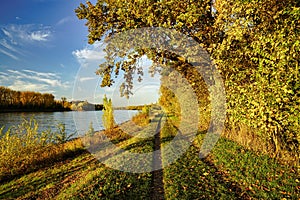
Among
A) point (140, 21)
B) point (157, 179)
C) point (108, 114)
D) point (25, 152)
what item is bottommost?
point (157, 179)

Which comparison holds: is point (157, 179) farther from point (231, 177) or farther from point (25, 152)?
point (25, 152)

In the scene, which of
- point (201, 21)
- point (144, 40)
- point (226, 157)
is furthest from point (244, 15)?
point (226, 157)

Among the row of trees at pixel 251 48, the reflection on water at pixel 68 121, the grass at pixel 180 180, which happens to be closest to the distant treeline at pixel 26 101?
the reflection on water at pixel 68 121

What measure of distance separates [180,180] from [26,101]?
68820 mm

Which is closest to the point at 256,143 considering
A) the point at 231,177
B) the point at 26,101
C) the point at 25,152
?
the point at 231,177

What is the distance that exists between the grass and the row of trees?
4.61ft

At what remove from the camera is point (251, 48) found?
6.64 m

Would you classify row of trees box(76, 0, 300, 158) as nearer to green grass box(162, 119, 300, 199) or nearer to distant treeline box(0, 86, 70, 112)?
green grass box(162, 119, 300, 199)

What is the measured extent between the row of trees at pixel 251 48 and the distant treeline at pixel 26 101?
59684mm

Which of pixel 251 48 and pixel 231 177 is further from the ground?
pixel 251 48

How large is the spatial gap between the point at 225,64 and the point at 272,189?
179 inches

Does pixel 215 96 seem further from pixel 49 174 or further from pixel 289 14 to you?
pixel 49 174

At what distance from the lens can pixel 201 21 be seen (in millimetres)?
8703

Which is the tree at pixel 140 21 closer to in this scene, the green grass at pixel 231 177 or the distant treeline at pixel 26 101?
the green grass at pixel 231 177
